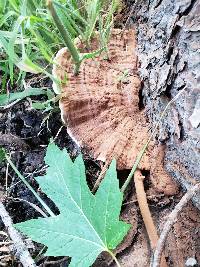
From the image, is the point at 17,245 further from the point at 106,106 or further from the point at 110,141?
the point at 106,106

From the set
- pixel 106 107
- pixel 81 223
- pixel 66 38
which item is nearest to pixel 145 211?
pixel 81 223

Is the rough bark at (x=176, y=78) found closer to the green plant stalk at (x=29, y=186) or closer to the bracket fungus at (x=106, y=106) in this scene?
the bracket fungus at (x=106, y=106)

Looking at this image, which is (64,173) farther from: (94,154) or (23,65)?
(23,65)

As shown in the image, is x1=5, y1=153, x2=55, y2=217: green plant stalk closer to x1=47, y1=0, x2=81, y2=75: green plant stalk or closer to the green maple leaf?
the green maple leaf

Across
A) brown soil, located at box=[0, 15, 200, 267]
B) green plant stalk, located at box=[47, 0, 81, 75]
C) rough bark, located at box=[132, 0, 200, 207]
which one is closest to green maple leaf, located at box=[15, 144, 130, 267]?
brown soil, located at box=[0, 15, 200, 267]

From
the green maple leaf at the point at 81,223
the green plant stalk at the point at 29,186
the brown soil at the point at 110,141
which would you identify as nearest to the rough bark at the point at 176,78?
the brown soil at the point at 110,141

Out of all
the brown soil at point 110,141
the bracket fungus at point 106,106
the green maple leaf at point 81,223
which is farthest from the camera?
the bracket fungus at point 106,106

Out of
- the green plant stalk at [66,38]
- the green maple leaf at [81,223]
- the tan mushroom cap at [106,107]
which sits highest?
the green plant stalk at [66,38]
